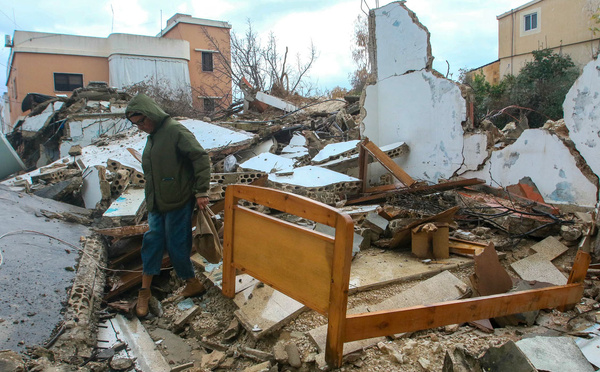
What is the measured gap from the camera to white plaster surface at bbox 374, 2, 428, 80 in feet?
19.8

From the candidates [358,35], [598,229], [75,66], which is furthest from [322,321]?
[75,66]

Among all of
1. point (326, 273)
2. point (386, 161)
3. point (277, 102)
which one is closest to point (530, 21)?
point (277, 102)

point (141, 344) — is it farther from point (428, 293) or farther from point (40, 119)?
point (40, 119)

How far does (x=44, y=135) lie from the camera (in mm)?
12727

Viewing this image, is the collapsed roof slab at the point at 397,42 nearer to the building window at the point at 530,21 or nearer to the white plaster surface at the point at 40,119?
the white plaster surface at the point at 40,119

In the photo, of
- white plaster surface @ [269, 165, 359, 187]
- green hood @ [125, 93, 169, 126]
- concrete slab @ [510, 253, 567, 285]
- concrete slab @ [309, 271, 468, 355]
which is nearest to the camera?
concrete slab @ [309, 271, 468, 355]

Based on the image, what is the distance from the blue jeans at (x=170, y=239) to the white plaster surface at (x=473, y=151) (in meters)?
3.96

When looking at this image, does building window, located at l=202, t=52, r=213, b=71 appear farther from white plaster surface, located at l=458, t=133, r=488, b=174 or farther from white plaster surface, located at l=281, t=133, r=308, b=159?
white plaster surface, located at l=458, t=133, r=488, b=174

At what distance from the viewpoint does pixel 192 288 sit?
3.35m

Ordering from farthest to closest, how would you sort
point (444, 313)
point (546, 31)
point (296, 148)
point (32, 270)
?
point (546, 31)
point (296, 148)
point (32, 270)
point (444, 313)

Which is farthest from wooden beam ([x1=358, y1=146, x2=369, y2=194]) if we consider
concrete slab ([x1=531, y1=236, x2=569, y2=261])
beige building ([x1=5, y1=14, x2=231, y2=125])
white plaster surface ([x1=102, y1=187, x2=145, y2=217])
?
beige building ([x1=5, y1=14, x2=231, y2=125])

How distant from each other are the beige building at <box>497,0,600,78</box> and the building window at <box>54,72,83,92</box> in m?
25.2

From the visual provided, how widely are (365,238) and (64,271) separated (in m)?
2.67

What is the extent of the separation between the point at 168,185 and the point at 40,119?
12684mm
